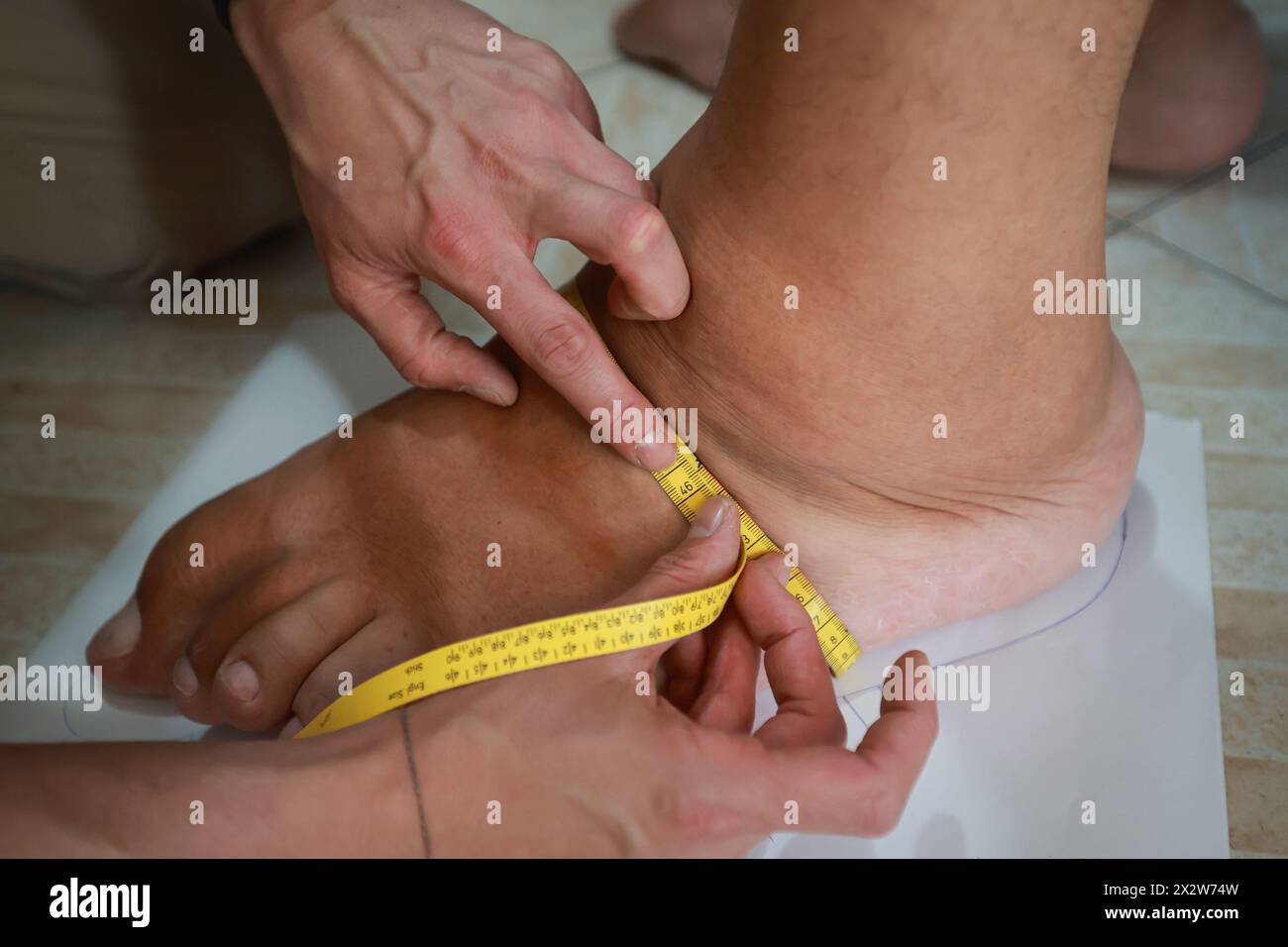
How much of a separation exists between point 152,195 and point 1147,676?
60.3 inches

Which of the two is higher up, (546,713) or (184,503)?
(184,503)

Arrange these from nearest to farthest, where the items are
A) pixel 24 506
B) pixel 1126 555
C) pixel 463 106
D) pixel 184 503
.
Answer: pixel 463 106 → pixel 1126 555 → pixel 184 503 → pixel 24 506

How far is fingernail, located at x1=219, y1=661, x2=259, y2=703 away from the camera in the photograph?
1207mm

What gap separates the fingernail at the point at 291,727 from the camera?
1205mm

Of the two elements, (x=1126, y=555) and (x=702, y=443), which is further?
(x=1126, y=555)

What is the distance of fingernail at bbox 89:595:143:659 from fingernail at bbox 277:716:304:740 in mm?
215

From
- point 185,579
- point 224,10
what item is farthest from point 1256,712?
point 224,10

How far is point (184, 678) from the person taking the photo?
1.25 meters

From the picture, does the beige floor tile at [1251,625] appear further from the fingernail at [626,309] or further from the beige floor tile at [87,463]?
the beige floor tile at [87,463]

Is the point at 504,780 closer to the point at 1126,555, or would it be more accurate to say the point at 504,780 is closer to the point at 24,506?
the point at 1126,555

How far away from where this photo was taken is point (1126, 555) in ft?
4.16

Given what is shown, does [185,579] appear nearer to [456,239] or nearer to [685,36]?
[456,239]

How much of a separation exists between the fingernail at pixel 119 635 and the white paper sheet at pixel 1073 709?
4 centimetres

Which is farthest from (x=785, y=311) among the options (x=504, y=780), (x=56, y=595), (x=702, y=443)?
(x=56, y=595)
